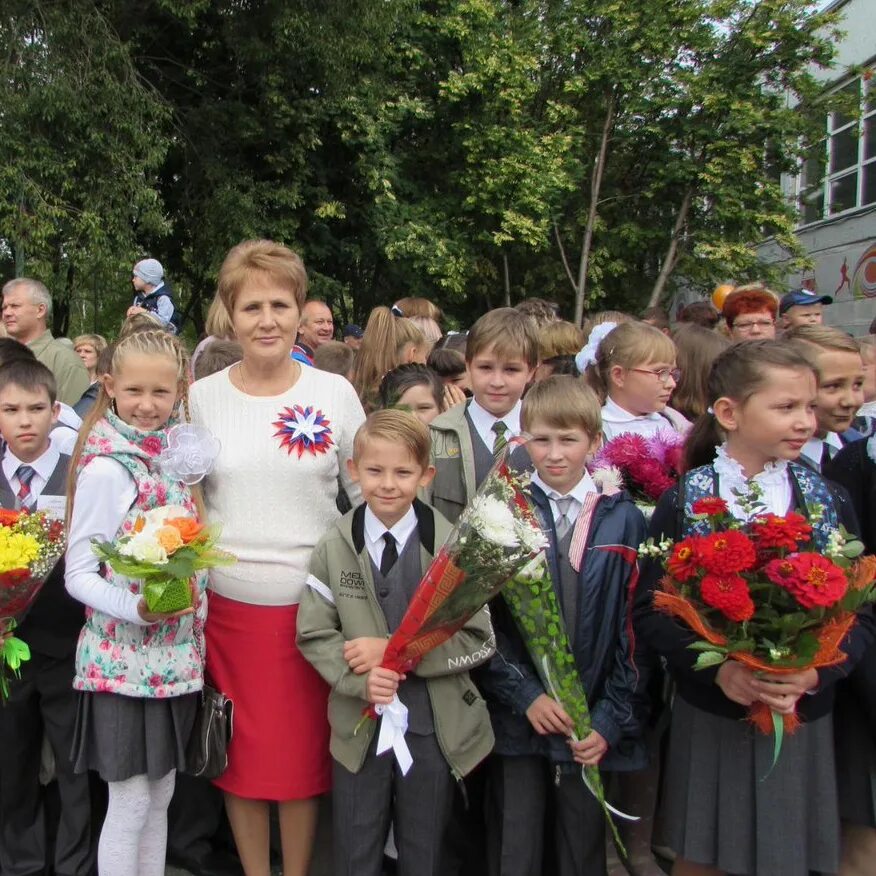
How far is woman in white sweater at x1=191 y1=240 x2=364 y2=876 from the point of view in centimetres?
279

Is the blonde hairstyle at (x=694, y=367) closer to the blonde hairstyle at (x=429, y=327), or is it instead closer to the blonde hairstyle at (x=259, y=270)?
the blonde hairstyle at (x=259, y=270)

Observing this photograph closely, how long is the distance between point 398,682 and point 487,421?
116 centimetres

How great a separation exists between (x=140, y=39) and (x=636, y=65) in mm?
10015

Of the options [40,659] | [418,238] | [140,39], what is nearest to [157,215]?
[140,39]

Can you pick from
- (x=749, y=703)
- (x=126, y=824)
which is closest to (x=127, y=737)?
(x=126, y=824)

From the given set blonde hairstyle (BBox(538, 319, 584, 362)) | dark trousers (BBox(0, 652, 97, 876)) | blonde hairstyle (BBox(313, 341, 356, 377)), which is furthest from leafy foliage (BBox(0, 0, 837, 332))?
dark trousers (BBox(0, 652, 97, 876))

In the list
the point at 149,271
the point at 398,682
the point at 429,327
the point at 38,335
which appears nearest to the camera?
the point at 398,682

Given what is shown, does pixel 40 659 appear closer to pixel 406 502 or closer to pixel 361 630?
pixel 361 630

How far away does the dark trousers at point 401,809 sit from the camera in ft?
8.73

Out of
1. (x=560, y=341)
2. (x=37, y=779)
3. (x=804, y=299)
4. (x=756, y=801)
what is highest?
(x=804, y=299)

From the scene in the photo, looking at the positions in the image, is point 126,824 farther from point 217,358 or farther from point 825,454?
A: point 825,454

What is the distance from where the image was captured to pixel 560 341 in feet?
17.4

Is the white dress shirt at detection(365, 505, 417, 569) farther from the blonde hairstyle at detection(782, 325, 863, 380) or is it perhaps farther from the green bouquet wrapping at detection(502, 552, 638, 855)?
the blonde hairstyle at detection(782, 325, 863, 380)

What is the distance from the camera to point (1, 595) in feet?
8.43
